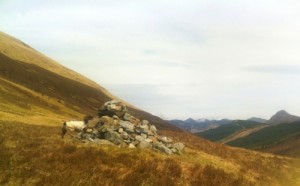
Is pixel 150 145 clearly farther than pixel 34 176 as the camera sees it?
Yes

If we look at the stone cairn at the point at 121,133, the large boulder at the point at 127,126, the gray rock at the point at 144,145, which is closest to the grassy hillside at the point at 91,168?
the gray rock at the point at 144,145

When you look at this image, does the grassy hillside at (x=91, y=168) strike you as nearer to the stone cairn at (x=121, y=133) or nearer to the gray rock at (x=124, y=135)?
the stone cairn at (x=121, y=133)

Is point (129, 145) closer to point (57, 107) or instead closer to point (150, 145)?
point (150, 145)

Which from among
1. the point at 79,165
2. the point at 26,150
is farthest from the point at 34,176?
the point at 26,150

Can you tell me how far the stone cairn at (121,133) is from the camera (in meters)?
30.5

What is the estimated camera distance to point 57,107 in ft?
245

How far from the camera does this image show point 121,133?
1278 inches

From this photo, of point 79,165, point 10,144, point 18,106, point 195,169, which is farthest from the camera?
point 18,106

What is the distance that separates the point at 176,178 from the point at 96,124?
53.3ft

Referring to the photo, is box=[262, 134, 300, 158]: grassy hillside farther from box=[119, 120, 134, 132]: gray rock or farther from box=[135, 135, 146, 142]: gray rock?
box=[135, 135, 146, 142]: gray rock

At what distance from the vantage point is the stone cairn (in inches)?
1201

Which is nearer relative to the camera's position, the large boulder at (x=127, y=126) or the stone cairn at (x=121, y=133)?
the stone cairn at (x=121, y=133)

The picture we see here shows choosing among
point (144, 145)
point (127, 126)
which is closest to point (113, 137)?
point (144, 145)

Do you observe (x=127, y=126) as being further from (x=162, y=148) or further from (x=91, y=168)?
(x=91, y=168)
